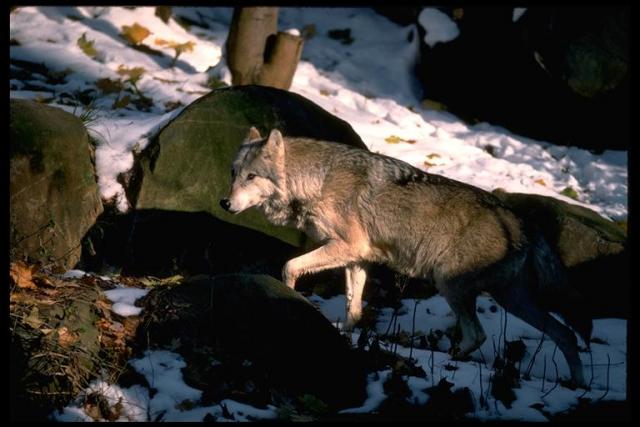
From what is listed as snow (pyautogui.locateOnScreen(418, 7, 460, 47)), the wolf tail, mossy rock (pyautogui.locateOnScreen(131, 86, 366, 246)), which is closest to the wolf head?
mossy rock (pyautogui.locateOnScreen(131, 86, 366, 246))

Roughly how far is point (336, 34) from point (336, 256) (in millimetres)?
9177

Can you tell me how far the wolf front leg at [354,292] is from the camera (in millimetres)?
6996

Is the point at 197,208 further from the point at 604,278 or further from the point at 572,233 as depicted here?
the point at 604,278

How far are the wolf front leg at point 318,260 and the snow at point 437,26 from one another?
24.6ft

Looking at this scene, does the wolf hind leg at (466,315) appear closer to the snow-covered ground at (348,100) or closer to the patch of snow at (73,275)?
the snow-covered ground at (348,100)

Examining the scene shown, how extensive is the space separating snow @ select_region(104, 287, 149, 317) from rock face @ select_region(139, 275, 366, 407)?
144mm

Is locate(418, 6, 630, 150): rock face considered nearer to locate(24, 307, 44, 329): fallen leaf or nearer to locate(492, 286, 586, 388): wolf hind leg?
locate(492, 286, 586, 388): wolf hind leg

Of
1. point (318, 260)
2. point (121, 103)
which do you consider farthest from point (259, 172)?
point (121, 103)

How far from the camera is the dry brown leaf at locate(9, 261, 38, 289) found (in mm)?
5055

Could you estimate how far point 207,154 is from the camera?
787 centimetres

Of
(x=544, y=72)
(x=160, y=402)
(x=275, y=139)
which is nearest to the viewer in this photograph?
(x=160, y=402)

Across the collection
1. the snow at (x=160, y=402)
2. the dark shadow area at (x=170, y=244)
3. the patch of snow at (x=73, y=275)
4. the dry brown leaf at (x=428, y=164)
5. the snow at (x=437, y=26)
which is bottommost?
the dark shadow area at (x=170, y=244)

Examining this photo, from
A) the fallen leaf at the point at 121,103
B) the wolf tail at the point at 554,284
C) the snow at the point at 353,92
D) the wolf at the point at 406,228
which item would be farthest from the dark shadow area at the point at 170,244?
the wolf tail at the point at 554,284

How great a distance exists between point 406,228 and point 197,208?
246 cm
